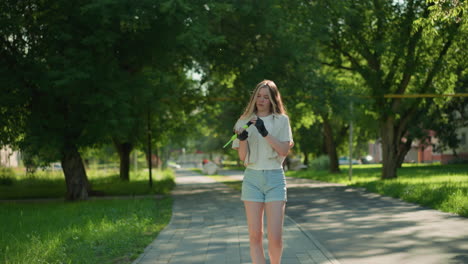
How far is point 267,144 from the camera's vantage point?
464 centimetres

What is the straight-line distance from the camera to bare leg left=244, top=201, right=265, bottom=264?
4605 mm

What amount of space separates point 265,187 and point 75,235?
4.93 meters

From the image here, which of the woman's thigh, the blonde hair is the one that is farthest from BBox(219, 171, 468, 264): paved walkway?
the blonde hair

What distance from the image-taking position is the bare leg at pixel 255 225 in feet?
15.1

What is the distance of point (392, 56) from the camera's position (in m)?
23.2

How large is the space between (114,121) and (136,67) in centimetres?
Result: 336

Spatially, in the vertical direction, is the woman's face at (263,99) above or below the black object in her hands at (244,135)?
above

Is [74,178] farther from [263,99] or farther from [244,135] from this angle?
[244,135]

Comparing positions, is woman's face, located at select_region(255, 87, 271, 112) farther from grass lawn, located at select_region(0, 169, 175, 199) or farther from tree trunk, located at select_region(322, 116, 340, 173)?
tree trunk, located at select_region(322, 116, 340, 173)

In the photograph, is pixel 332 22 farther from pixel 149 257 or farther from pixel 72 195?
pixel 149 257

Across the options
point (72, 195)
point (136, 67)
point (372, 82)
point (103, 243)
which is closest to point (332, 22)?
point (372, 82)

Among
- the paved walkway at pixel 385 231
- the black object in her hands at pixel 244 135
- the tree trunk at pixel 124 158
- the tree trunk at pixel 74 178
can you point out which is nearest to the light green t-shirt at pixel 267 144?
the black object in her hands at pixel 244 135

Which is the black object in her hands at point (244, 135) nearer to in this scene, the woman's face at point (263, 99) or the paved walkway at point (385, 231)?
the woman's face at point (263, 99)

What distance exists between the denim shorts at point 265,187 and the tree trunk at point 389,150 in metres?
19.9
